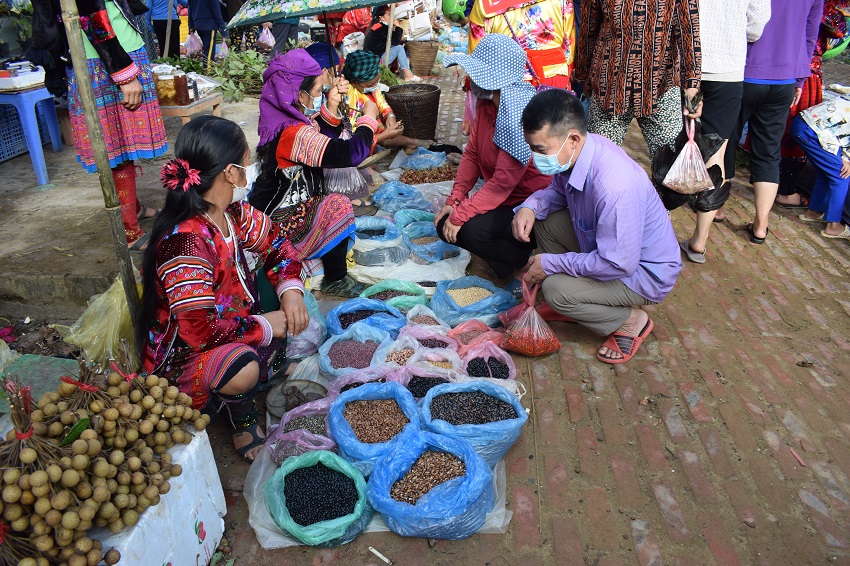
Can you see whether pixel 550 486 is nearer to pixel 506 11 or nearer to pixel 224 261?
pixel 224 261

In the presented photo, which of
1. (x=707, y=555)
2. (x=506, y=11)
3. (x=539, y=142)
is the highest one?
(x=506, y=11)

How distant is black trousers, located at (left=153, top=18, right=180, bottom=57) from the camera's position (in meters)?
8.52

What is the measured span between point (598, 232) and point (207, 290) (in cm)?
173

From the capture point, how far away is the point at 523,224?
11.0 ft

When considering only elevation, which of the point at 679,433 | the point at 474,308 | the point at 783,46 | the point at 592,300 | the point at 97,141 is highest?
the point at 783,46

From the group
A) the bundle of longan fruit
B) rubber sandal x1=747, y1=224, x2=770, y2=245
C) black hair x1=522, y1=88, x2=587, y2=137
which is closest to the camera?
the bundle of longan fruit

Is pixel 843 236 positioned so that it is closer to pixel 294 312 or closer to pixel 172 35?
pixel 294 312

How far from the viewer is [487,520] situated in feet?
7.45

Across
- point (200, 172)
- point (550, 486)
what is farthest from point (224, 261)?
point (550, 486)

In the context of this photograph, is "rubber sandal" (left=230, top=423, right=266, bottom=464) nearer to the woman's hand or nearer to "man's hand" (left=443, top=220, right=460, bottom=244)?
the woman's hand

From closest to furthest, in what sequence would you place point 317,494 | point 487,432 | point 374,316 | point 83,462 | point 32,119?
point 83,462, point 317,494, point 487,432, point 374,316, point 32,119

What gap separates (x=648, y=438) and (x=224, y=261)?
1.89m

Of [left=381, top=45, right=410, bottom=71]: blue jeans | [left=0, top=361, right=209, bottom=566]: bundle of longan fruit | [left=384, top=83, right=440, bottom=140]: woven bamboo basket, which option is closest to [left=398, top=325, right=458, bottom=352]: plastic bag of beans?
[left=0, top=361, right=209, bottom=566]: bundle of longan fruit

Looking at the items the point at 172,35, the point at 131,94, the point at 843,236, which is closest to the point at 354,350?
the point at 131,94
